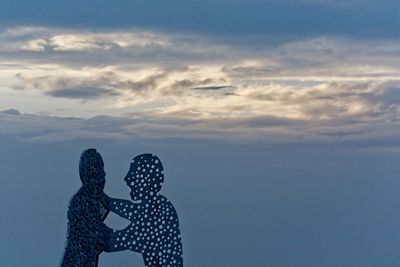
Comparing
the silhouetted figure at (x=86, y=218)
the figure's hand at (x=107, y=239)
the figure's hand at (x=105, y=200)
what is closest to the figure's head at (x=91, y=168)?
the silhouetted figure at (x=86, y=218)

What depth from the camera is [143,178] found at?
1673 cm

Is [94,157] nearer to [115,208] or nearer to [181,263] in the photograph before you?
[115,208]

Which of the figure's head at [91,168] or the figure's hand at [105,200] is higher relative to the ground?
the figure's head at [91,168]

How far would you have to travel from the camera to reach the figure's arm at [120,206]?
16.6 metres

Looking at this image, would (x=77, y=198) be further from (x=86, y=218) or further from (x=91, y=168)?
(x=91, y=168)

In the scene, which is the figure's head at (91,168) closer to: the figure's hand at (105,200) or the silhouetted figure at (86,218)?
the silhouetted figure at (86,218)

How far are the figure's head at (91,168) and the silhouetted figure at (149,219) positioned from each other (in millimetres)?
406

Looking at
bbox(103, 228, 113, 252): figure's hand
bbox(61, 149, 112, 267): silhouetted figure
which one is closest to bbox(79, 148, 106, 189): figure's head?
bbox(61, 149, 112, 267): silhouetted figure

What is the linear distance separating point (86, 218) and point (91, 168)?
0.64 metres

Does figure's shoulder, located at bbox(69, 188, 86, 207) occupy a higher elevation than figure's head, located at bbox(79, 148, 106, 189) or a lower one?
lower

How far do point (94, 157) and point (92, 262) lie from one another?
4.42 feet

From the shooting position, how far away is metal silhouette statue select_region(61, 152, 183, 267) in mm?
16359

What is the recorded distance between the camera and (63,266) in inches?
642

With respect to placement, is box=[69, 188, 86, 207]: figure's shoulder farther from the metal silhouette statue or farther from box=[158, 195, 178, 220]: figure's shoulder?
box=[158, 195, 178, 220]: figure's shoulder
